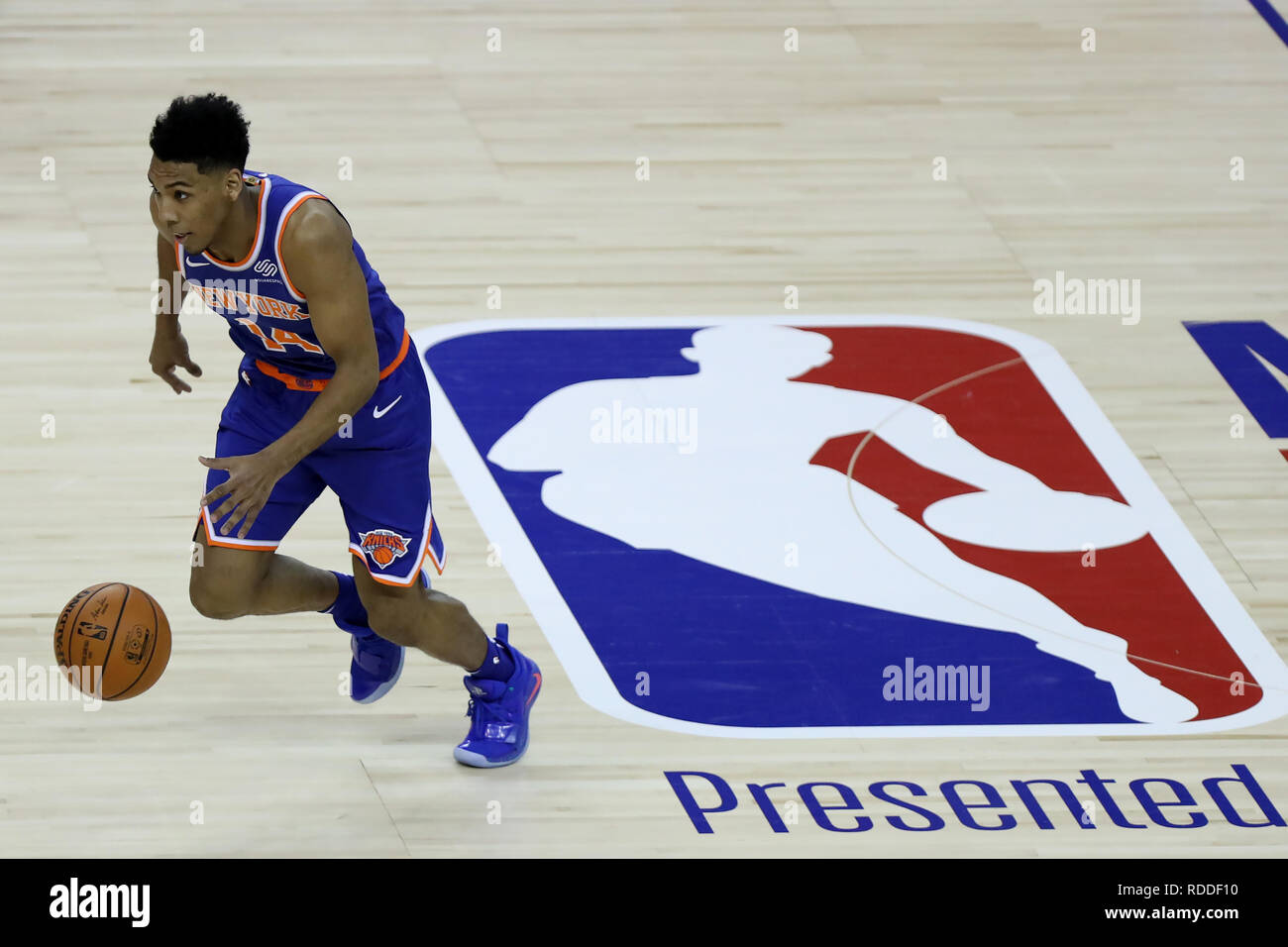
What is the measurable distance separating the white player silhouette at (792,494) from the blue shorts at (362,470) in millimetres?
1413

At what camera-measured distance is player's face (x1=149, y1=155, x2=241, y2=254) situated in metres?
3.70

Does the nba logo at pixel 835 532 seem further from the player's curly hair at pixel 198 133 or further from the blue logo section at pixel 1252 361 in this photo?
the player's curly hair at pixel 198 133

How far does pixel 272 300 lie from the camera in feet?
13.0

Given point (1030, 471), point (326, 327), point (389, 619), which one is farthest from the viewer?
point (1030, 471)

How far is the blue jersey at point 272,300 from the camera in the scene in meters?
3.90

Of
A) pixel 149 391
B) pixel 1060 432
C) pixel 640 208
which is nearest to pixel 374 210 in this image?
pixel 640 208

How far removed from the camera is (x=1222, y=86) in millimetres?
9141

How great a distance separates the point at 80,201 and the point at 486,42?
2644 millimetres

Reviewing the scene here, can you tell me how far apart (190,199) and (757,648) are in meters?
2.17

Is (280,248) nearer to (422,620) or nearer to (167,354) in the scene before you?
(167,354)

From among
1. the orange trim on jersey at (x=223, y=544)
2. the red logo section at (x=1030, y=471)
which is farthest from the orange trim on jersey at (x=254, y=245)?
the red logo section at (x=1030, y=471)

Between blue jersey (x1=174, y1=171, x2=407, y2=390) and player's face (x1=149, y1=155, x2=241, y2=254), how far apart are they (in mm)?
116

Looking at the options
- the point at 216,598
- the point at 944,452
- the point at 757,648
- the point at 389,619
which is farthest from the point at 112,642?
the point at 944,452

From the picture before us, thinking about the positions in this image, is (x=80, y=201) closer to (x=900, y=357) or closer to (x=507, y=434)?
(x=507, y=434)
